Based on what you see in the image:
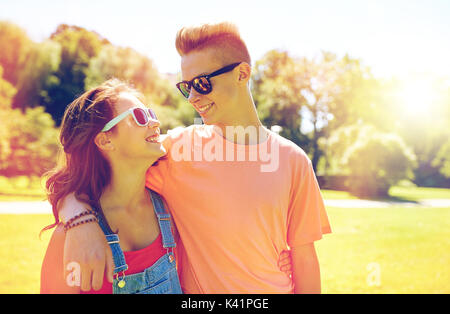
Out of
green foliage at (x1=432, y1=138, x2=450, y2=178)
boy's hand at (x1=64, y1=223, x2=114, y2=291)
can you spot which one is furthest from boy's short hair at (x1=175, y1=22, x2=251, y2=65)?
green foliage at (x1=432, y1=138, x2=450, y2=178)

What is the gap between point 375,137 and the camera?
1892cm

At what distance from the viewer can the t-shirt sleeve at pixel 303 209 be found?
7.80ft

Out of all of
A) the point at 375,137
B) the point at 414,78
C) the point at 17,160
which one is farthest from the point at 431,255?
the point at 414,78

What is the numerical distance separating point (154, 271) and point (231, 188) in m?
0.70

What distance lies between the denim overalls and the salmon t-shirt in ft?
0.34

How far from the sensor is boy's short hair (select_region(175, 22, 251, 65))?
248cm

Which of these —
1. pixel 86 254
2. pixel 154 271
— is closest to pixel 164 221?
pixel 154 271

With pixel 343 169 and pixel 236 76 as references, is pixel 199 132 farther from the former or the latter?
pixel 343 169

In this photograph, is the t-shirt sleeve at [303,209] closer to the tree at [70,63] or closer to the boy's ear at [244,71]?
the boy's ear at [244,71]

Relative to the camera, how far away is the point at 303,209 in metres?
2.39

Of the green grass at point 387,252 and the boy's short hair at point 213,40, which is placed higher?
the boy's short hair at point 213,40

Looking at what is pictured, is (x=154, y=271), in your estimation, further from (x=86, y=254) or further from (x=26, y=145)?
(x=26, y=145)

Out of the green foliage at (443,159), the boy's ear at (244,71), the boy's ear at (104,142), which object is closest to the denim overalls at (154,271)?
the boy's ear at (104,142)

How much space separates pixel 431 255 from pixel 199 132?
8173 mm
